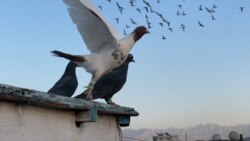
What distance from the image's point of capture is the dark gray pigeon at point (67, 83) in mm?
9086

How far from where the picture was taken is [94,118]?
4.80m

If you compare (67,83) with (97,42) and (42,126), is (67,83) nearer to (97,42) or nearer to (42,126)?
(97,42)

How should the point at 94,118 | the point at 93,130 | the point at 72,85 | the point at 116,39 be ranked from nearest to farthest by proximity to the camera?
the point at 94,118, the point at 93,130, the point at 116,39, the point at 72,85

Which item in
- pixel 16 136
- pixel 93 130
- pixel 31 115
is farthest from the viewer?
pixel 93 130

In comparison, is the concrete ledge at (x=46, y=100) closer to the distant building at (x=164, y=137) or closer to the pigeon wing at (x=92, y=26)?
the pigeon wing at (x=92, y=26)

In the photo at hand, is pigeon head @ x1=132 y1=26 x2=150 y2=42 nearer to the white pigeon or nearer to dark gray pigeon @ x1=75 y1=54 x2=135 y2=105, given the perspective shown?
the white pigeon

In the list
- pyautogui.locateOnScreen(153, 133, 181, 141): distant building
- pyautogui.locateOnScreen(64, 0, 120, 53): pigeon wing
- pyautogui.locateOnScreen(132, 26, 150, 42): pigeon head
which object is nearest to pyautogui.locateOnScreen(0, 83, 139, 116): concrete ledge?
pyautogui.locateOnScreen(64, 0, 120, 53): pigeon wing

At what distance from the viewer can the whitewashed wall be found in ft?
12.4

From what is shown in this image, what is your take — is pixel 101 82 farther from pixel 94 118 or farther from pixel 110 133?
pixel 94 118

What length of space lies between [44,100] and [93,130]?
141 cm

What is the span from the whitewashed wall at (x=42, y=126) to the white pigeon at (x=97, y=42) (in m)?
0.65

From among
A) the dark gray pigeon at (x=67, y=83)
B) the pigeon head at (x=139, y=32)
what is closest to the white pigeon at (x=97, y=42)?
the pigeon head at (x=139, y=32)

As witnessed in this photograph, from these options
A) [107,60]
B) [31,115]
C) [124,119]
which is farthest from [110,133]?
[31,115]

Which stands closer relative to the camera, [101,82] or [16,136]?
[16,136]
